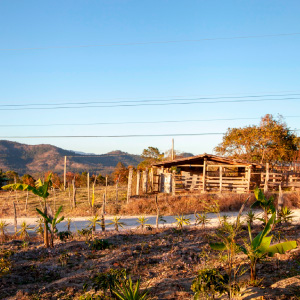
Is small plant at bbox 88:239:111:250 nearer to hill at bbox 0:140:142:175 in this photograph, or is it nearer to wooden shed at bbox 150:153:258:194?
wooden shed at bbox 150:153:258:194

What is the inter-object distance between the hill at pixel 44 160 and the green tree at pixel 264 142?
42256 mm

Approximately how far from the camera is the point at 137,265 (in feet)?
23.0

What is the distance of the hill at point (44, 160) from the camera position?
7538cm

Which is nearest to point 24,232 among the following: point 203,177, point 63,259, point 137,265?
point 63,259

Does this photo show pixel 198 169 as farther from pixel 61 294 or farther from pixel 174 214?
pixel 61 294

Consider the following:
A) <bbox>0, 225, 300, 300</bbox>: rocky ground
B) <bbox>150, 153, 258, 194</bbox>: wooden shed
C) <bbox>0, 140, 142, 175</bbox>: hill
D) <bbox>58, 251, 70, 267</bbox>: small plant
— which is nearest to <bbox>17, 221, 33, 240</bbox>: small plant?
<bbox>0, 225, 300, 300</bbox>: rocky ground

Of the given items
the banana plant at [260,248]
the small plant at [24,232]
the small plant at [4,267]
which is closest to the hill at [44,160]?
the small plant at [24,232]

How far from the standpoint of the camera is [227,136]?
3694 cm

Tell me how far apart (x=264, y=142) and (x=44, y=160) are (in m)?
63.2

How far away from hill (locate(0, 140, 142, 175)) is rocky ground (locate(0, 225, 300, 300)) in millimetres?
64814

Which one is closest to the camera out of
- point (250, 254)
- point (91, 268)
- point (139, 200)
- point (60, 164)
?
point (250, 254)

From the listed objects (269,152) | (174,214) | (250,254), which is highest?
(269,152)

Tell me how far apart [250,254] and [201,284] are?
116cm

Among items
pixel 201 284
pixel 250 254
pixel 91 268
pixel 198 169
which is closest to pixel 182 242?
pixel 91 268
